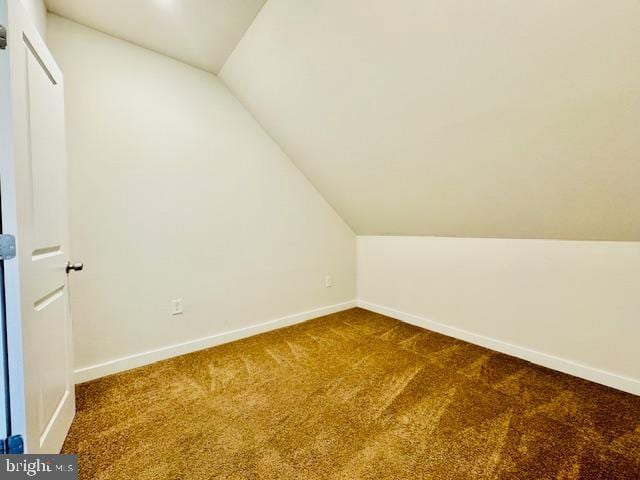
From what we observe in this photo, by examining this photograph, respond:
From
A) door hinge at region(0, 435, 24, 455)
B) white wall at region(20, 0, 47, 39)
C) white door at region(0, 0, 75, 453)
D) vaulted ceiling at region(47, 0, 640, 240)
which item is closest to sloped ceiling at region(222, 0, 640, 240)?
vaulted ceiling at region(47, 0, 640, 240)

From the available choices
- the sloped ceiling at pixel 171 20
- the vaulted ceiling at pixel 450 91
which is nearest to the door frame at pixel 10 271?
the sloped ceiling at pixel 171 20

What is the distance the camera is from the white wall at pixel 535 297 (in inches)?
70.1

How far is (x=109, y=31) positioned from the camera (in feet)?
6.14

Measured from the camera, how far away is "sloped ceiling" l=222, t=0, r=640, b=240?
116cm

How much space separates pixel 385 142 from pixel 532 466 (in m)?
1.91

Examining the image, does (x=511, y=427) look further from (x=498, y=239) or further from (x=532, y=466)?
(x=498, y=239)

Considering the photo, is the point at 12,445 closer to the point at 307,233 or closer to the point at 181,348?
the point at 181,348

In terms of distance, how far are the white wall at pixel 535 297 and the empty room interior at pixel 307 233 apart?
15 millimetres

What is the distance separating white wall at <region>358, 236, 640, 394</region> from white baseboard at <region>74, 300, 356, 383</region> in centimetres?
115

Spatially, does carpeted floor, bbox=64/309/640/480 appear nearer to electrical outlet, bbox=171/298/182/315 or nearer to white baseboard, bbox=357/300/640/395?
white baseboard, bbox=357/300/640/395

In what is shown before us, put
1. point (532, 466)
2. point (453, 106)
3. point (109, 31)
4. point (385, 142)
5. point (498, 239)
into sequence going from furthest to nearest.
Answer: point (498, 239) < point (385, 142) < point (109, 31) < point (453, 106) < point (532, 466)

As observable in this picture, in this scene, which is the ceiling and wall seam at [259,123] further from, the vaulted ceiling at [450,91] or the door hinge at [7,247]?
the door hinge at [7,247]

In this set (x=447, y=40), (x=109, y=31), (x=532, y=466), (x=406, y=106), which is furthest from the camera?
(x=109, y=31)

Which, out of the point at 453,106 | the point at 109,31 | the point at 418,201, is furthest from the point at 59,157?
the point at 418,201
